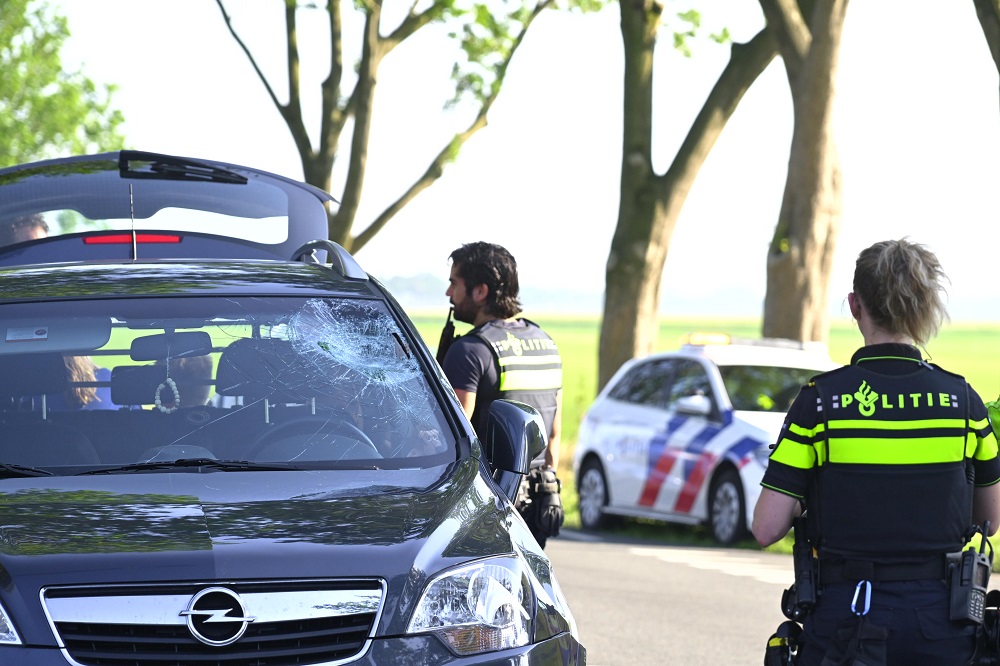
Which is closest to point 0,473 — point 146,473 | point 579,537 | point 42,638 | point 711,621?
point 146,473

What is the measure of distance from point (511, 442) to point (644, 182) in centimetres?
1429

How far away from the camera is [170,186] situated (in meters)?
7.18

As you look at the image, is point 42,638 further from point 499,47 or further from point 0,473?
point 499,47

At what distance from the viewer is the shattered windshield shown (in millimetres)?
4688

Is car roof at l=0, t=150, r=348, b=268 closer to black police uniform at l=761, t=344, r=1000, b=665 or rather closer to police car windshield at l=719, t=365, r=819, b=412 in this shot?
black police uniform at l=761, t=344, r=1000, b=665

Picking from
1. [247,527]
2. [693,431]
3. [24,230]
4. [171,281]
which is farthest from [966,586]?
[693,431]

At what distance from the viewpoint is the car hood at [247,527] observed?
3.81 metres

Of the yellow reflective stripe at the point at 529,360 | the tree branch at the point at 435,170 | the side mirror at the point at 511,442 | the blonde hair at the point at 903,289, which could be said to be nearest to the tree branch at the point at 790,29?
the tree branch at the point at 435,170

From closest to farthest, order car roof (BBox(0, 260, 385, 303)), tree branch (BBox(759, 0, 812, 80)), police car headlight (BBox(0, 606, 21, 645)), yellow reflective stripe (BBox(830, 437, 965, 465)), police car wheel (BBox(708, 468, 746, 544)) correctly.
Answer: police car headlight (BBox(0, 606, 21, 645)) → yellow reflective stripe (BBox(830, 437, 965, 465)) → car roof (BBox(0, 260, 385, 303)) → police car wheel (BBox(708, 468, 746, 544)) → tree branch (BBox(759, 0, 812, 80))

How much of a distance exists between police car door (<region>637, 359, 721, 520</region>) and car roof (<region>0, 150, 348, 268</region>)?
6981 millimetres

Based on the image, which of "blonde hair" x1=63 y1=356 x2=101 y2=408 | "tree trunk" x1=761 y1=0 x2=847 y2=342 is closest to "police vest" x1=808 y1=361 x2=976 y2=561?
"blonde hair" x1=63 y1=356 x2=101 y2=408

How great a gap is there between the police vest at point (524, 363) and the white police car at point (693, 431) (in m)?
6.41

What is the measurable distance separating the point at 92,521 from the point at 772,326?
44.0 ft

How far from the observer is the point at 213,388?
4969mm
